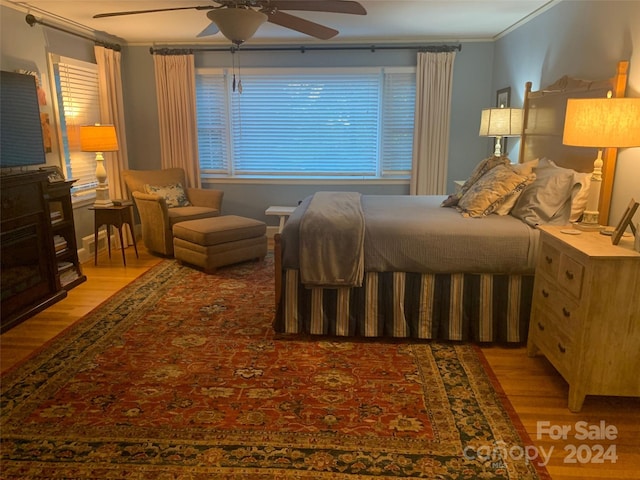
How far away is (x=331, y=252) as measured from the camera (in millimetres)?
2926

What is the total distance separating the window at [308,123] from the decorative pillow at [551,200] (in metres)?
2.80

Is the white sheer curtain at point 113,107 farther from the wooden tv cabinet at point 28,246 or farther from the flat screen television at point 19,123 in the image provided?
the flat screen television at point 19,123

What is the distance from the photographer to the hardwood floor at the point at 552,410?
1.96 meters

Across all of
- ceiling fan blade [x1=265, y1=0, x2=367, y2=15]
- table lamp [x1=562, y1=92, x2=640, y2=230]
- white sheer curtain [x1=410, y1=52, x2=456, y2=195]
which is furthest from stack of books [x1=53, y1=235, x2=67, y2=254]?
table lamp [x1=562, y1=92, x2=640, y2=230]

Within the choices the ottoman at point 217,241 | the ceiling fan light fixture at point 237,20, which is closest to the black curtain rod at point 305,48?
the ottoman at point 217,241

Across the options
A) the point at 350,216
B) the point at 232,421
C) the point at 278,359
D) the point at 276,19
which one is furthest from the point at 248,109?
the point at 232,421

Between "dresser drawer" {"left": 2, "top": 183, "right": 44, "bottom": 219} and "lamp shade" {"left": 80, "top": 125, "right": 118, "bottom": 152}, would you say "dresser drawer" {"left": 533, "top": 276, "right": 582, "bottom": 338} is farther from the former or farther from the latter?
"lamp shade" {"left": 80, "top": 125, "right": 118, "bottom": 152}

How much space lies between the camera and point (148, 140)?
5.89 m

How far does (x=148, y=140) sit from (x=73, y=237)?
86.2 inches

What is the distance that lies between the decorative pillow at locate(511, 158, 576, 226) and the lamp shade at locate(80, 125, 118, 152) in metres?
3.88

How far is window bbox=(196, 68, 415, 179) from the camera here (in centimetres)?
562

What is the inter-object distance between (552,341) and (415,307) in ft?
2.72

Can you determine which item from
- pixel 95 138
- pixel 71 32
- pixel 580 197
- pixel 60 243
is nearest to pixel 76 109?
pixel 95 138

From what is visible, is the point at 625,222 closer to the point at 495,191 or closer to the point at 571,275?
the point at 571,275
